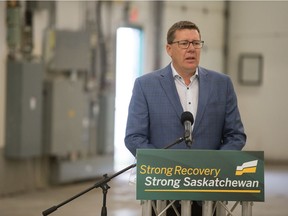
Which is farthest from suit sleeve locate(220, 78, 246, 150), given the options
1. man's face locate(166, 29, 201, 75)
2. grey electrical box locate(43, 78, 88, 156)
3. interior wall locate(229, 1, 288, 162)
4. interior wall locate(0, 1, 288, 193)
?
interior wall locate(229, 1, 288, 162)

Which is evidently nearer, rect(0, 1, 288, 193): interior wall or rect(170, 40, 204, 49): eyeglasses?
rect(170, 40, 204, 49): eyeglasses

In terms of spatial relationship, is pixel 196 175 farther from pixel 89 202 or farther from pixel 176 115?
pixel 89 202

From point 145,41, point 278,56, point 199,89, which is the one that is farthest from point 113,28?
point 199,89

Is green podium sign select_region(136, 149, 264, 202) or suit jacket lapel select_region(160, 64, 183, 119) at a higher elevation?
suit jacket lapel select_region(160, 64, 183, 119)

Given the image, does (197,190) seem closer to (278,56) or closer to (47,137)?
(47,137)

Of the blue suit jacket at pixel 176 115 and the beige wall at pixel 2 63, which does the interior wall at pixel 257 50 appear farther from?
the blue suit jacket at pixel 176 115

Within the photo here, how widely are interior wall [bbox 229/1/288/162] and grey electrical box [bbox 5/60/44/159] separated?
5.21 metres

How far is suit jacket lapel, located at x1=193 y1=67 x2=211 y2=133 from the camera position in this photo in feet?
10.8

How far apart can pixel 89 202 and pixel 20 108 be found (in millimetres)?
1427

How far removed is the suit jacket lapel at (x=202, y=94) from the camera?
3.29 meters

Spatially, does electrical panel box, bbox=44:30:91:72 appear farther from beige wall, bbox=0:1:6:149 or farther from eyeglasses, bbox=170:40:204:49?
eyeglasses, bbox=170:40:204:49

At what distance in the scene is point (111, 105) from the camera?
973 cm

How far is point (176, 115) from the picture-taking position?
3.28 m

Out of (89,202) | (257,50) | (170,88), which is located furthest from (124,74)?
(170,88)
